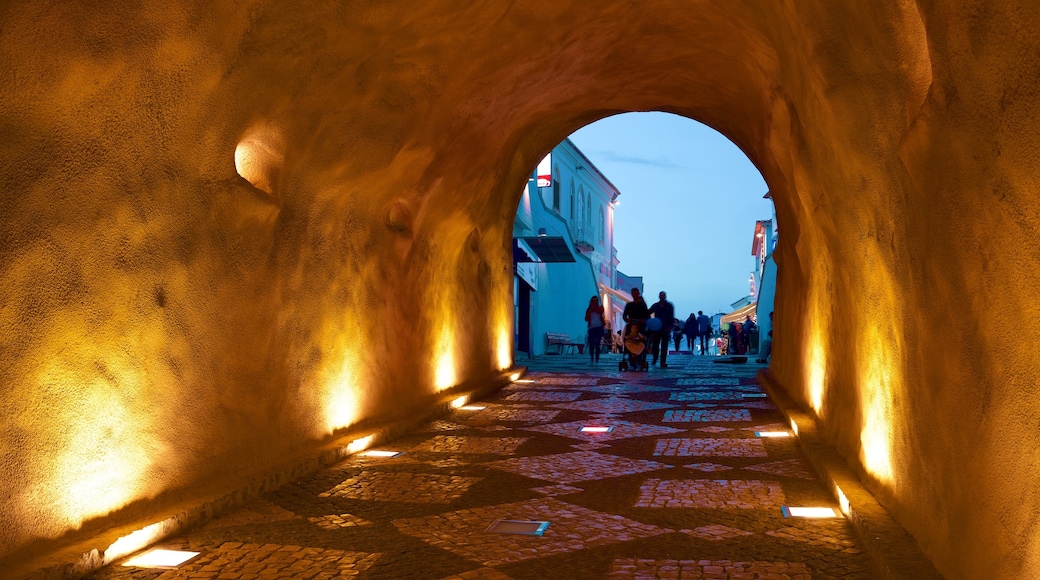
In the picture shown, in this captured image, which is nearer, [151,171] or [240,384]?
[151,171]

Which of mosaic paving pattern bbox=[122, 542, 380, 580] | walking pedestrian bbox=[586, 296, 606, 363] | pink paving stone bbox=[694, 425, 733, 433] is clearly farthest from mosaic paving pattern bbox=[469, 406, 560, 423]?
walking pedestrian bbox=[586, 296, 606, 363]

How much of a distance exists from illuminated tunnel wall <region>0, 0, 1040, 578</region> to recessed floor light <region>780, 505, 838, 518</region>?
31 centimetres

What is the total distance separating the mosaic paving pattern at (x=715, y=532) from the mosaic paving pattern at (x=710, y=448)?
2366mm

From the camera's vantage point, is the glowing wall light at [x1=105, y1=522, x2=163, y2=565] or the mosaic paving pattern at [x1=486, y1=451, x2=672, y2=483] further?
the mosaic paving pattern at [x1=486, y1=451, x2=672, y2=483]

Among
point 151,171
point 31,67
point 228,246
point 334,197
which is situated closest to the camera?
point 31,67

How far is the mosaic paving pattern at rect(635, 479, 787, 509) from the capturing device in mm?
5465

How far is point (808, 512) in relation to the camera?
5.19 metres

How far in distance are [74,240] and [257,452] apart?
2.41 metres

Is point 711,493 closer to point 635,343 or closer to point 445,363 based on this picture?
point 445,363

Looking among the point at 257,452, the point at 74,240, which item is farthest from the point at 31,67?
the point at 257,452

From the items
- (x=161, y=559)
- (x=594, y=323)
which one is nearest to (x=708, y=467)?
(x=161, y=559)

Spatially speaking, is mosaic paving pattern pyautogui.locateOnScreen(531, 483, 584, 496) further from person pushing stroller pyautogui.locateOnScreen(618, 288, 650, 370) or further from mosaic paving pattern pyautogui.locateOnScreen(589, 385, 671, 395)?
person pushing stroller pyautogui.locateOnScreen(618, 288, 650, 370)

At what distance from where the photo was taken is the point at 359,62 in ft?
21.6

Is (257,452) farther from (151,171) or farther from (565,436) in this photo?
(565,436)
